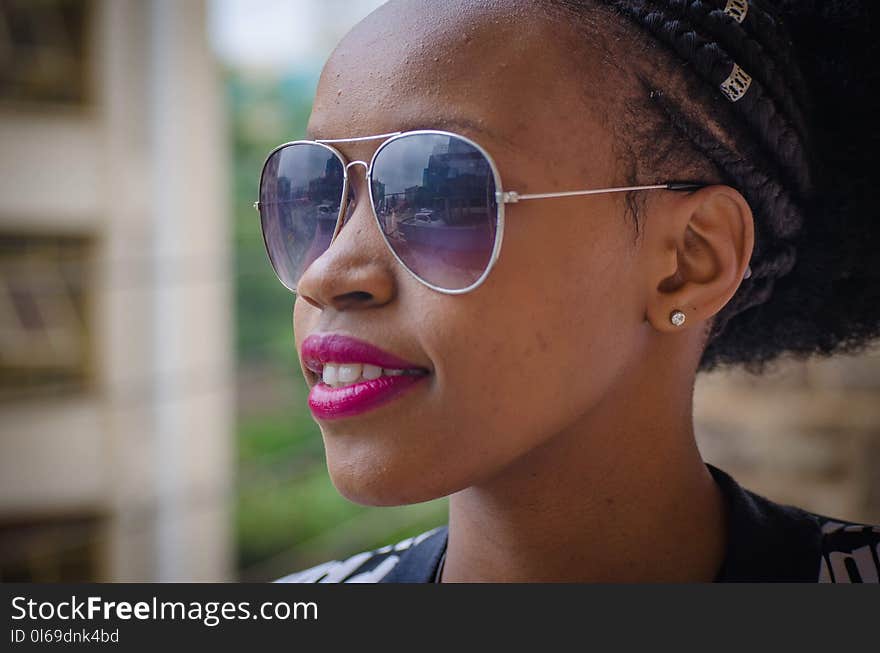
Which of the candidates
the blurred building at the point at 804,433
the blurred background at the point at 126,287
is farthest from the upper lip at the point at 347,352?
the blurred background at the point at 126,287

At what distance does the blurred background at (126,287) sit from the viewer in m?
10.0

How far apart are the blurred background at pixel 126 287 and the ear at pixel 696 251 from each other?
854 cm

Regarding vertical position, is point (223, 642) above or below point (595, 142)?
below

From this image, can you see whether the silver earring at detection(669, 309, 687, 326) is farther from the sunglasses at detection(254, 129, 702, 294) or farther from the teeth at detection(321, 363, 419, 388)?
the teeth at detection(321, 363, 419, 388)

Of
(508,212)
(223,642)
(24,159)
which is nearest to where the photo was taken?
(508,212)

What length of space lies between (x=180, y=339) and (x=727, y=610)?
32.5ft

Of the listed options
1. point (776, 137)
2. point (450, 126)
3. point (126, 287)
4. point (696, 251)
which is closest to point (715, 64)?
point (776, 137)

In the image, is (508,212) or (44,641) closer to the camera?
(508,212)

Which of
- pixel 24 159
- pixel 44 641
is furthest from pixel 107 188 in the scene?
pixel 44 641

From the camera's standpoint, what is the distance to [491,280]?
1.32 metres

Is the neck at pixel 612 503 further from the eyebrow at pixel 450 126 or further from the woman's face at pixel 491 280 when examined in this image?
the eyebrow at pixel 450 126

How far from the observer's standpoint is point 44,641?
1464mm

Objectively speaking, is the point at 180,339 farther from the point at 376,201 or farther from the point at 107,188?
the point at 376,201

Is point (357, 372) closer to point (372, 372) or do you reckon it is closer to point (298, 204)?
point (372, 372)
